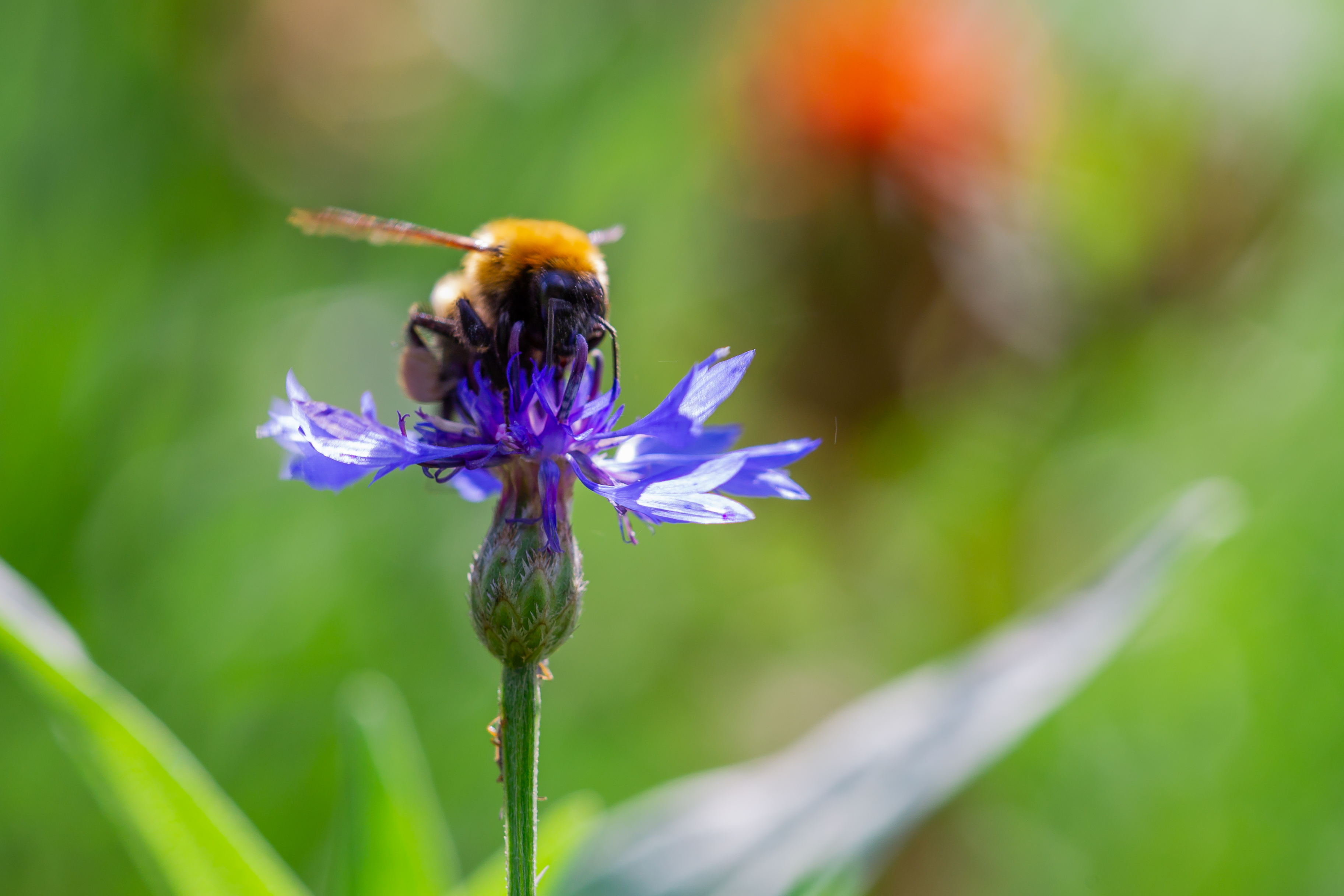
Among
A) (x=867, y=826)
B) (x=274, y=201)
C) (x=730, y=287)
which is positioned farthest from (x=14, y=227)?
(x=867, y=826)

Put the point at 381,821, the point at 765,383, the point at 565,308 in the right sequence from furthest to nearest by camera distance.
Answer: the point at 765,383 < the point at 381,821 < the point at 565,308

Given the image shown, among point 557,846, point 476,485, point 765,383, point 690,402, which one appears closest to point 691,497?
point 690,402

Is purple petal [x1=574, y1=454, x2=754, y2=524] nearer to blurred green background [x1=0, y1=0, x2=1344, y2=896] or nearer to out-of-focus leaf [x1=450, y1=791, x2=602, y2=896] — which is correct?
out-of-focus leaf [x1=450, y1=791, x2=602, y2=896]

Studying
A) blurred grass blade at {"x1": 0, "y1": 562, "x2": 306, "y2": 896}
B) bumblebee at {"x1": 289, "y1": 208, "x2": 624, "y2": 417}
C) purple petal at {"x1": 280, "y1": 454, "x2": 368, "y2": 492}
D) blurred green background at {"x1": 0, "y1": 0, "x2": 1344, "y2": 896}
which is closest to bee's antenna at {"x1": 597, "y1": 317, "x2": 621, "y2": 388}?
bumblebee at {"x1": 289, "y1": 208, "x2": 624, "y2": 417}

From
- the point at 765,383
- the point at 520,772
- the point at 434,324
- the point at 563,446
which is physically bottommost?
the point at 520,772

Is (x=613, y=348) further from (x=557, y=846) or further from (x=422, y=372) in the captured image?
(x=557, y=846)

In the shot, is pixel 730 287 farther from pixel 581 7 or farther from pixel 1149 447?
pixel 1149 447
